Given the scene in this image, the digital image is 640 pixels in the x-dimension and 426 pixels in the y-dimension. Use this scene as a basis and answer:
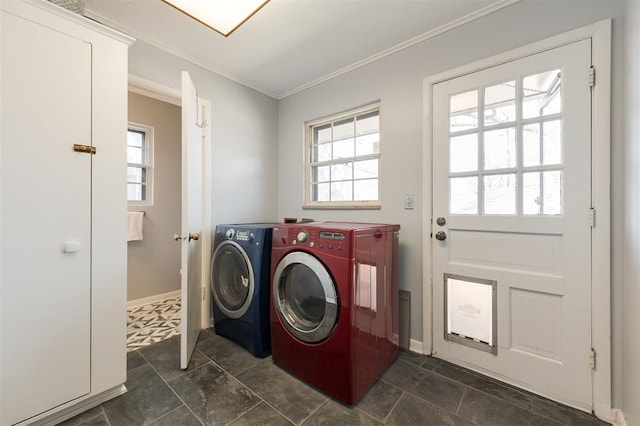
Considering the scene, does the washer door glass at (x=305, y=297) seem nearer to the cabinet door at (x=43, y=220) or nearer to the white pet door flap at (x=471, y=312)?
the white pet door flap at (x=471, y=312)

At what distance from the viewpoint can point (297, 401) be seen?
1447mm

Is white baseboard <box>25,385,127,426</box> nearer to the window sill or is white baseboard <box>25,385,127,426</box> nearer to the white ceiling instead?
the window sill

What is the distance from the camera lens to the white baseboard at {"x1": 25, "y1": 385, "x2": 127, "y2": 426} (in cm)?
124

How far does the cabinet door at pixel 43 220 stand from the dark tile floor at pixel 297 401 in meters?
0.32

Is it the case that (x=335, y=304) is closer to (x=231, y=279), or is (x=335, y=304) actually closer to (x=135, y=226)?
(x=231, y=279)

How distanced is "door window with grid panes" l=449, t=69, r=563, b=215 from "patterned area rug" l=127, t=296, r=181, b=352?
2.63 metres

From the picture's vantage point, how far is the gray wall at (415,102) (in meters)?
1.31

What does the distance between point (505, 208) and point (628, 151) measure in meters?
0.57

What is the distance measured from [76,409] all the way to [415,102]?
2.85m

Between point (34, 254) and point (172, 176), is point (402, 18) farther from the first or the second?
point (172, 176)

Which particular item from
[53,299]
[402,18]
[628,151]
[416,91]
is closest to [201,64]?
[402,18]

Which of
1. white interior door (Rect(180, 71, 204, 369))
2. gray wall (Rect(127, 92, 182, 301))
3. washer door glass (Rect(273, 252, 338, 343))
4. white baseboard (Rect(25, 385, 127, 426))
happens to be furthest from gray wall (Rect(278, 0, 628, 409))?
→ white baseboard (Rect(25, 385, 127, 426))

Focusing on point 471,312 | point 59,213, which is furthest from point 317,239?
point 59,213

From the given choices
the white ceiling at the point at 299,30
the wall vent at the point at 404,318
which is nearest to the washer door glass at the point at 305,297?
the wall vent at the point at 404,318
